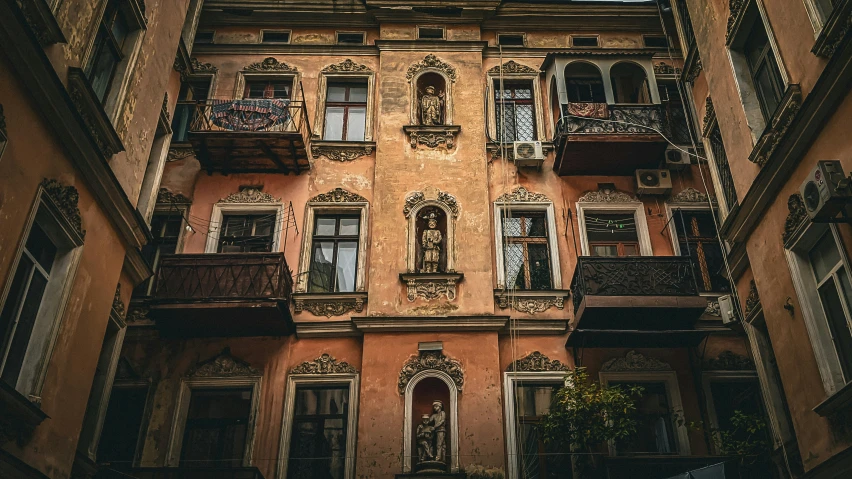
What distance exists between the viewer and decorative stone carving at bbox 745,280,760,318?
37.8ft

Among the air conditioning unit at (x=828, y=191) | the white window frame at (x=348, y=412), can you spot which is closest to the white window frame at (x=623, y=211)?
the white window frame at (x=348, y=412)

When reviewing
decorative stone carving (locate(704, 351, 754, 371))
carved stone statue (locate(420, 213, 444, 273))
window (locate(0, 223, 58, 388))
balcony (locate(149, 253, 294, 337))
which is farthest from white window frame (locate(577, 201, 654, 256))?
window (locate(0, 223, 58, 388))

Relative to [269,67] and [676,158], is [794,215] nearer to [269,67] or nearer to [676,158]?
[676,158]

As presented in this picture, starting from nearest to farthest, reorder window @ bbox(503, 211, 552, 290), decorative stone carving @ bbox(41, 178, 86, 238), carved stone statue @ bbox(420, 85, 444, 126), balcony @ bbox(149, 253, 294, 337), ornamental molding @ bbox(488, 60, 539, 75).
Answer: decorative stone carving @ bbox(41, 178, 86, 238) < balcony @ bbox(149, 253, 294, 337) < window @ bbox(503, 211, 552, 290) < carved stone statue @ bbox(420, 85, 444, 126) < ornamental molding @ bbox(488, 60, 539, 75)

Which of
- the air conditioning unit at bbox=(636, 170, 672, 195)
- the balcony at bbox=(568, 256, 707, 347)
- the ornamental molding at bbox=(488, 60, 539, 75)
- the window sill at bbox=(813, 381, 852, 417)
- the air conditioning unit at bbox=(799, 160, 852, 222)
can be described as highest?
the ornamental molding at bbox=(488, 60, 539, 75)

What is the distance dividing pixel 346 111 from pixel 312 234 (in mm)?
3443

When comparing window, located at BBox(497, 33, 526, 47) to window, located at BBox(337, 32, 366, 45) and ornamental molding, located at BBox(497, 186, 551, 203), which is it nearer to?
window, located at BBox(337, 32, 366, 45)

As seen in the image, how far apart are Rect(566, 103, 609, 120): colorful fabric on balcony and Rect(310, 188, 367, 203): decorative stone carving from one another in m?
4.79

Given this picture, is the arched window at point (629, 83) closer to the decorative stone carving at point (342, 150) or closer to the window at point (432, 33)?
the window at point (432, 33)

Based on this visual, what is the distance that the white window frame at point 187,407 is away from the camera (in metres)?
12.1

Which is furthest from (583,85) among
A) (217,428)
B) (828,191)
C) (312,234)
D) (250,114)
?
(217,428)

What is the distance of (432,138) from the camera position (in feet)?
50.5

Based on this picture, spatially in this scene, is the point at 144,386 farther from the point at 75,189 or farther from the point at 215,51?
the point at 215,51

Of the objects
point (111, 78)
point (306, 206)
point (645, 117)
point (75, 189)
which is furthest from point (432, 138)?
point (75, 189)
